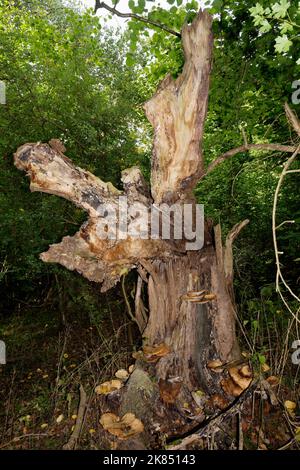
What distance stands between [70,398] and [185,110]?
328cm

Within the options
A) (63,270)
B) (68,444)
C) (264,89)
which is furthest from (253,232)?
(68,444)

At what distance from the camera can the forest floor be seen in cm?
269

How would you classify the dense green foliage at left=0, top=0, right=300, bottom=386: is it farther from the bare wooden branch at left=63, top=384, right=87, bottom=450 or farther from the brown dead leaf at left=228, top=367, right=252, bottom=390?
the bare wooden branch at left=63, top=384, right=87, bottom=450

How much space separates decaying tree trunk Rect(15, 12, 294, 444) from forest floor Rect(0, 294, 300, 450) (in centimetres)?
40

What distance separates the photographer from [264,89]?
197 inches

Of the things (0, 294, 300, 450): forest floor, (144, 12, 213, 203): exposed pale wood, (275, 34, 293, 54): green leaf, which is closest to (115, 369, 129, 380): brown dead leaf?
(0, 294, 300, 450): forest floor

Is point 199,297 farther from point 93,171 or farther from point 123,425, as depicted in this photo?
point 93,171

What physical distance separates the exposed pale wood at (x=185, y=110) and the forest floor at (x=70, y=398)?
2154mm

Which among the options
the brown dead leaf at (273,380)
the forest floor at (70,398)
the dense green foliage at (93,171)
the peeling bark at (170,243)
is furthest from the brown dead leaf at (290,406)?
the peeling bark at (170,243)

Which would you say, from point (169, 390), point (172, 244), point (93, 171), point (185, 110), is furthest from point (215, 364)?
point (93, 171)

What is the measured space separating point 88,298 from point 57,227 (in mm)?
1552

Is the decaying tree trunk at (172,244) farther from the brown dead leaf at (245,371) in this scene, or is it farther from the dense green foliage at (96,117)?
the dense green foliage at (96,117)

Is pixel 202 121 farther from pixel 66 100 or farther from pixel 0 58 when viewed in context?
pixel 0 58

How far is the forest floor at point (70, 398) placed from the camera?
2689 mm
